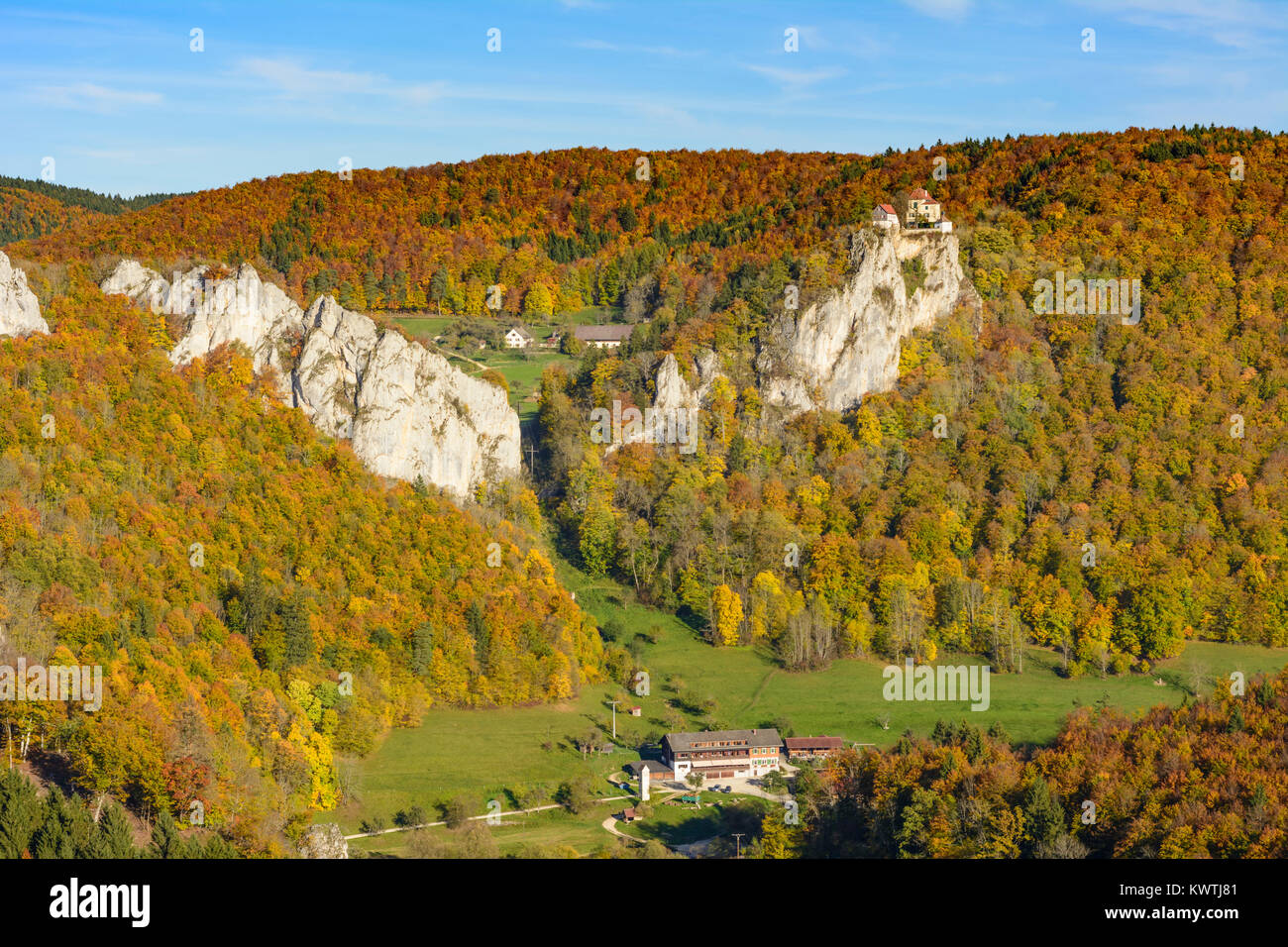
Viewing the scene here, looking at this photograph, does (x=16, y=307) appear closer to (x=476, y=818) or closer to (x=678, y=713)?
(x=678, y=713)

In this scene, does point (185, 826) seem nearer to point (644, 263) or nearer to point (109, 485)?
point (109, 485)

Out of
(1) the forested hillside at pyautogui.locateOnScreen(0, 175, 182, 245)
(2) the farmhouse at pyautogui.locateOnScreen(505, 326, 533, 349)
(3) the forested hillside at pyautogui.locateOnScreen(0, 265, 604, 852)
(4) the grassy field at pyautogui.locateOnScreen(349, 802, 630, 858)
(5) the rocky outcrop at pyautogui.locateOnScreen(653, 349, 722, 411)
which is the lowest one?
(4) the grassy field at pyautogui.locateOnScreen(349, 802, 630, 858)

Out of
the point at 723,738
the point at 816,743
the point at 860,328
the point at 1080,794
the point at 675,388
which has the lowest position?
the point at 816,743

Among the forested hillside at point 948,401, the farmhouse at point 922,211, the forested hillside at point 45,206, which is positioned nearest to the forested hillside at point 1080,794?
the forested hillside at point 948,401

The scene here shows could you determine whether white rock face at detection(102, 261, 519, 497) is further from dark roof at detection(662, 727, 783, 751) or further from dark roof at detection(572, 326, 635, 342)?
dark roof at detection(662, 727, 783, 751)

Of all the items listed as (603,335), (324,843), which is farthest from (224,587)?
(603,335)

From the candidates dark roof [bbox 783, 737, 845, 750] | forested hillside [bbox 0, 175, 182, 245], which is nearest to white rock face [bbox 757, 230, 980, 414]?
dark roof [bbox 783, 737, 845, 750]
